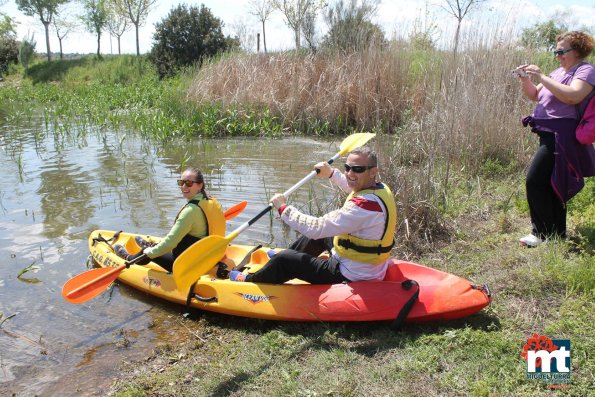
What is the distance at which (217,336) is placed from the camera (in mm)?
4055

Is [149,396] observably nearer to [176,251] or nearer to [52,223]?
[176,251]

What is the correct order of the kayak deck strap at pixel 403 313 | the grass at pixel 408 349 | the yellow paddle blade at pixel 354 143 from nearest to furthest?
the grass at pixel 408 349 < the kayak deck strap at pixel 403 313 < the yellow paddle blade at pixel 354 143

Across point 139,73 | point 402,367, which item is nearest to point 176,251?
point 402,367

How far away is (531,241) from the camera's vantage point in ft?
14.7

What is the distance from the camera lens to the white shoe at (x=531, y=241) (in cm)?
447

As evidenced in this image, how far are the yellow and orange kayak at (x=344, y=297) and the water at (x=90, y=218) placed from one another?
1.13 feet

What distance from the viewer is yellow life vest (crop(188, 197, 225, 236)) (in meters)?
4.66

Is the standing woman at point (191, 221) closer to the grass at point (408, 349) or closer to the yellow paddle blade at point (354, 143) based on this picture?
the grass at point (408, 349)

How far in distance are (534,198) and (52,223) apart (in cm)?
564

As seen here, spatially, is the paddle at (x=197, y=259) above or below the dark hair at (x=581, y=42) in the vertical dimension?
below

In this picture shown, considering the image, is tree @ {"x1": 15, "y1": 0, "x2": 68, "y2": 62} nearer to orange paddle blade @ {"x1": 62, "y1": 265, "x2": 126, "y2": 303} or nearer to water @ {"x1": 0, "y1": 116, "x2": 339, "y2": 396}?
water @ {"x1": 0, "y1": 116, "x2": 339, "y2": 396}

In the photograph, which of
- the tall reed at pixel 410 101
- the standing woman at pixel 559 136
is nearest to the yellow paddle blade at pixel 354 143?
the tall reed at pixel 410 101

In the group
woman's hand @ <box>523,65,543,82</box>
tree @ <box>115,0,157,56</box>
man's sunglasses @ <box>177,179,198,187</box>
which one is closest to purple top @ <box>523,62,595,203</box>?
woman's hand @ <box>523,65,543,82</box>

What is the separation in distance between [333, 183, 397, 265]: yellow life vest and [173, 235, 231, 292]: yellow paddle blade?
1.07 m
